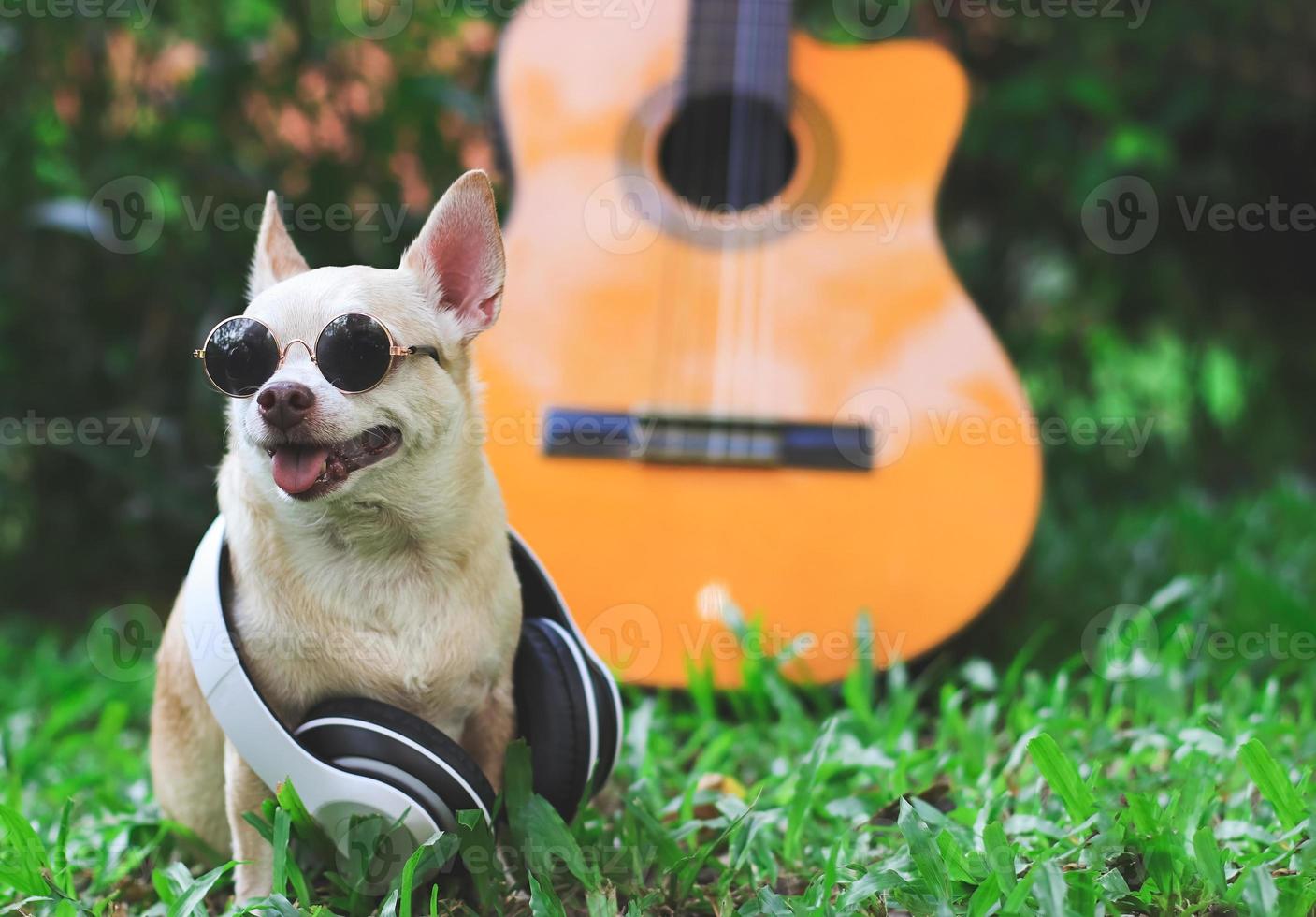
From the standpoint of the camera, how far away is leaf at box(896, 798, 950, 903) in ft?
4.09

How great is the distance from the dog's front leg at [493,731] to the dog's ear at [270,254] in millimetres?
508

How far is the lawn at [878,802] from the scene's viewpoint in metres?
1.27

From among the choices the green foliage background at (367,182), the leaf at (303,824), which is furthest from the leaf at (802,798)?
the green foliage background at (367,182)

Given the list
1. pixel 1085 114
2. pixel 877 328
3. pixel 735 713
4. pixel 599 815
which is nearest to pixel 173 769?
pixel 599 815

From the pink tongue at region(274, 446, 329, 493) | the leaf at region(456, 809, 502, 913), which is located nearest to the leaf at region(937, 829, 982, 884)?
the leaf at region(456, 809, 502, 913)

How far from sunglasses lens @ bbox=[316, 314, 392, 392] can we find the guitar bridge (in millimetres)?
906

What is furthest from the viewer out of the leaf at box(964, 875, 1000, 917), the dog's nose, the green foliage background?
the green foliage background

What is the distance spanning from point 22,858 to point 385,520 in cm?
63

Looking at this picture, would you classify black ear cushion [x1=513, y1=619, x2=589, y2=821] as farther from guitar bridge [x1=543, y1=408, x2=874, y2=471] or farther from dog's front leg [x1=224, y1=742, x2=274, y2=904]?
guitar bridge [x1=543, y1=408, x2=874, y2=471]

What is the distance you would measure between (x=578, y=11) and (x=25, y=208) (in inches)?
59.1

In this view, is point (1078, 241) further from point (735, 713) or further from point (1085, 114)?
point (735, 713)

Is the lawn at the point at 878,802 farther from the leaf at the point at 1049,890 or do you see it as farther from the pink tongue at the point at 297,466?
the pink tongue at the point at 297,466

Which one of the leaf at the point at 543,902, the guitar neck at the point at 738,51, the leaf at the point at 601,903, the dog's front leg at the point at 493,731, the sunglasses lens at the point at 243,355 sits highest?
the guitar neck at the point at 738,51

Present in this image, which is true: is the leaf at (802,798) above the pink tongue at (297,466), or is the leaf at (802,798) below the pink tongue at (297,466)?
below
